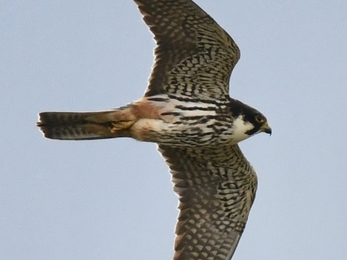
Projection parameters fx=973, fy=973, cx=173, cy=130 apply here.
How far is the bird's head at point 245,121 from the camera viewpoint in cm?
1249

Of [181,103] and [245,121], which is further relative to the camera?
[245,121]

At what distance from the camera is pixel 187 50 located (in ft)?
41.2

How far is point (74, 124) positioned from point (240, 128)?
213 centimetres

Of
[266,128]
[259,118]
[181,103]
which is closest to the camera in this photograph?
[181,103]

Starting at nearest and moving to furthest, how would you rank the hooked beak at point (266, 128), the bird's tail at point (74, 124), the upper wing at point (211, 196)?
the bird's tail at point (74, 124)
the hooked beak at point (266, 128)
the upper wing at point (211, 196)

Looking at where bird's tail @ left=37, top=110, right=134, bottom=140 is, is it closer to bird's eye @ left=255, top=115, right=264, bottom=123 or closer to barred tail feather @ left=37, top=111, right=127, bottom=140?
barred tail feather @ left=37, top=111, right=127, bottom=140

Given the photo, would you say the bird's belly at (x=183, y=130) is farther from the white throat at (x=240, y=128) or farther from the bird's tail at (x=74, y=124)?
the bird's tail at (x=74, y=124)

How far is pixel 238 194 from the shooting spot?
44.4 feet

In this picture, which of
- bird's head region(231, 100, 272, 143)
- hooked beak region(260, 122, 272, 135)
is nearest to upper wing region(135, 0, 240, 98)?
bird's head region(231, 100, 272, 143)

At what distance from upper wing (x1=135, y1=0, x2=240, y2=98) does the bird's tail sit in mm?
705

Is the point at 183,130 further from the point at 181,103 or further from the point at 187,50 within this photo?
the point at 187,50

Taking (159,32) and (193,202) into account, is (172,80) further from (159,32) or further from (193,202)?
(193,202)

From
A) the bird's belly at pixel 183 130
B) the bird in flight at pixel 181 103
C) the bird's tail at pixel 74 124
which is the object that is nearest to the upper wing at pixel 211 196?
the bird in flight at pixel 181 103

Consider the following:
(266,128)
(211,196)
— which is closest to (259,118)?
(266,128)
